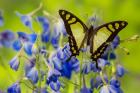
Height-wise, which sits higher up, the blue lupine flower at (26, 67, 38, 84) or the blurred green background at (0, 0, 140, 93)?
the blue lupine flower at (26, 67, 38, 84)

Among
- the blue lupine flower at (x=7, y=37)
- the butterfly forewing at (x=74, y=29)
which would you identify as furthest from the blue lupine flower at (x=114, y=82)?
the blue lupine flower at (x=7, y=37)

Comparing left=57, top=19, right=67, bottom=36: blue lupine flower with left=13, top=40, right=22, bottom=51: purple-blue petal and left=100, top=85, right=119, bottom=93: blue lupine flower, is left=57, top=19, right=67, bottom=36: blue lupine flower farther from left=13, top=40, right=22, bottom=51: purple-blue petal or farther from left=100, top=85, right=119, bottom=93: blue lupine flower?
left=100, top=85, right=119, bottom=93: blue lupine flower

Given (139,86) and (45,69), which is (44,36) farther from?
(139,86)

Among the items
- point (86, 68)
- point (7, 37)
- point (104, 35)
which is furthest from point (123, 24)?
point (7, 37)

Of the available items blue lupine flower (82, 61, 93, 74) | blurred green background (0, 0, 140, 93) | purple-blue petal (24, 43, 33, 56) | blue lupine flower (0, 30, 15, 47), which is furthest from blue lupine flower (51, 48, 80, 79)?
blurred green background (0, 0, 140, 93)

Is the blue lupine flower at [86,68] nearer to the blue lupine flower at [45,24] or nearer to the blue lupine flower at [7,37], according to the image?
the blue lupine flower at [45,24]

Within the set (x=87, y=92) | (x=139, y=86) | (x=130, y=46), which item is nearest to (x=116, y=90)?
(x=87, y=92)

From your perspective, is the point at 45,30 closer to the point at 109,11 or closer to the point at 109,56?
the point at 109,56
